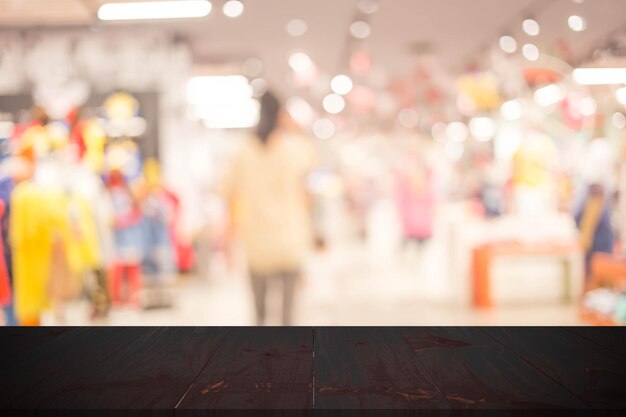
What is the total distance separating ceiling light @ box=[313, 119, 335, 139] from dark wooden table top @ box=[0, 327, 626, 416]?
3772mm

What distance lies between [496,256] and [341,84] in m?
1.93

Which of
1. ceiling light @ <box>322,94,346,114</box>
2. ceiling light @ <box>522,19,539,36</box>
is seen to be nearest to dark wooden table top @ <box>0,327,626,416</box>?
ceiling light @ <box>322,94,346,114</box>

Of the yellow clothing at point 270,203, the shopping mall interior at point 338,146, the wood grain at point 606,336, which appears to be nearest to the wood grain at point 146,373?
the wood grain at point 606,336

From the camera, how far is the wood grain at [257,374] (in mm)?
665

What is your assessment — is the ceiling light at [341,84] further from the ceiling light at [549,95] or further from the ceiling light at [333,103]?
the ceiling light at [549,95]

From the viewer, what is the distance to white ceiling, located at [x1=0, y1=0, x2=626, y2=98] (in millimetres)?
4816

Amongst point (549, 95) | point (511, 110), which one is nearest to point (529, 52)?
point (549, 95)

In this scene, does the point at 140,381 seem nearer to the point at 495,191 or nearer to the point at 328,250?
the point at 328,250

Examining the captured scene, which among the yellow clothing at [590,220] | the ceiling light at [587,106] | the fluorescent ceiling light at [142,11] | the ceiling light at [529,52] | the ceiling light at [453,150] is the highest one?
the fluorescent ceiling light at [142,11]

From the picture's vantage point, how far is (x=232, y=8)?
4883mm

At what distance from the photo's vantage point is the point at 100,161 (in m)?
4.69

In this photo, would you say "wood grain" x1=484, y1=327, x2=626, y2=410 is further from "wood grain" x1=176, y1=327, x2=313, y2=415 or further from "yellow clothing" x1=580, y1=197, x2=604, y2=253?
"yellow clothing" x1=580, y1=197, x2=604, y2=253

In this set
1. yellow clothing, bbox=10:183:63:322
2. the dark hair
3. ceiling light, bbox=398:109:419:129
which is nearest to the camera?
the dark hair

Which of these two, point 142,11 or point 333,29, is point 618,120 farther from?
point 142,11
